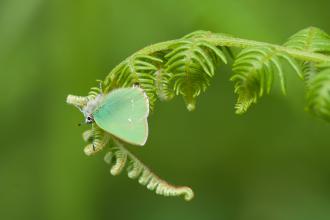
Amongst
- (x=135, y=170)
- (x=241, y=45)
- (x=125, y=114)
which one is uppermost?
(x=241, y=45)

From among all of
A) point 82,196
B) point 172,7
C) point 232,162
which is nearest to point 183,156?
point 232,162

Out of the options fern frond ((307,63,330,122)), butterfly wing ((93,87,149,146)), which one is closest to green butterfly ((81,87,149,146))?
butterfly wing ((93,87,149,146))

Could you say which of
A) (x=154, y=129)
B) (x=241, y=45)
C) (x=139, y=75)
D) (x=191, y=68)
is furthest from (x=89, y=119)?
(x=154, y=129)

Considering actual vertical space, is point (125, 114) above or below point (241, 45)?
below

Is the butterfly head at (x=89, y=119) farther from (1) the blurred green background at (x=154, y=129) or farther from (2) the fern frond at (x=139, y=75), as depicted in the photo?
(1) the blurred green background at (x=154, y=129)

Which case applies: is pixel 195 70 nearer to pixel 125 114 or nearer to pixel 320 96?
pixel 125 114

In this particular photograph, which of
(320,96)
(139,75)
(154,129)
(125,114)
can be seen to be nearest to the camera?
(320,96)
